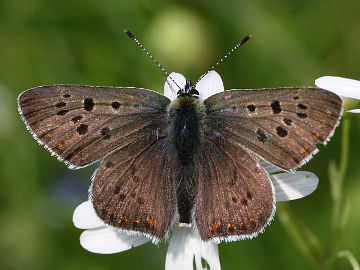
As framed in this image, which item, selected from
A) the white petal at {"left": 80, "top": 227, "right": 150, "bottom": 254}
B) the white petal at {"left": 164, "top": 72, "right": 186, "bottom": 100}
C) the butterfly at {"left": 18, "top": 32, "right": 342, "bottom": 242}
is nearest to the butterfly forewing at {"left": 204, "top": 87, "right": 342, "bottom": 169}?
the butterfly at {"left": 18, "top": 32, "right": 342, "bottom": 242}

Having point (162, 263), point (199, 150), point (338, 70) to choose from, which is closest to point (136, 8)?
point (338, 70)

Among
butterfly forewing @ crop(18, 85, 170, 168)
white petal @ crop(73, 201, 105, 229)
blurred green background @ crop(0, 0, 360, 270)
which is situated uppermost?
blurred green background @ crop(0, 0, 360, 270)

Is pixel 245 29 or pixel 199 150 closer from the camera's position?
pixel 199 150

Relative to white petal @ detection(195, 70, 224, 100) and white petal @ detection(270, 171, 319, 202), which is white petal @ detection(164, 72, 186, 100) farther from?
white petal @ detection(270, 171, 319, 202)

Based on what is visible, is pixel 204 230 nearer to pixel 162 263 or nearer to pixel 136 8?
pixel 162 263

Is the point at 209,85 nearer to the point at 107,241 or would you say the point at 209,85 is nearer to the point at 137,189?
the point at 137,189

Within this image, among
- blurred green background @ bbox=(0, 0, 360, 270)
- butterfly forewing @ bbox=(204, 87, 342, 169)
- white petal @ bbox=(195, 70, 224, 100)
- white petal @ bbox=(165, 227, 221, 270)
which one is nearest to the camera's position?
butterfly forewing @ bbox=(204, 87, 342, 169)

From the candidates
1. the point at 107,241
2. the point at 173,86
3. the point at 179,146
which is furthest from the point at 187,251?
the point at 173,86
